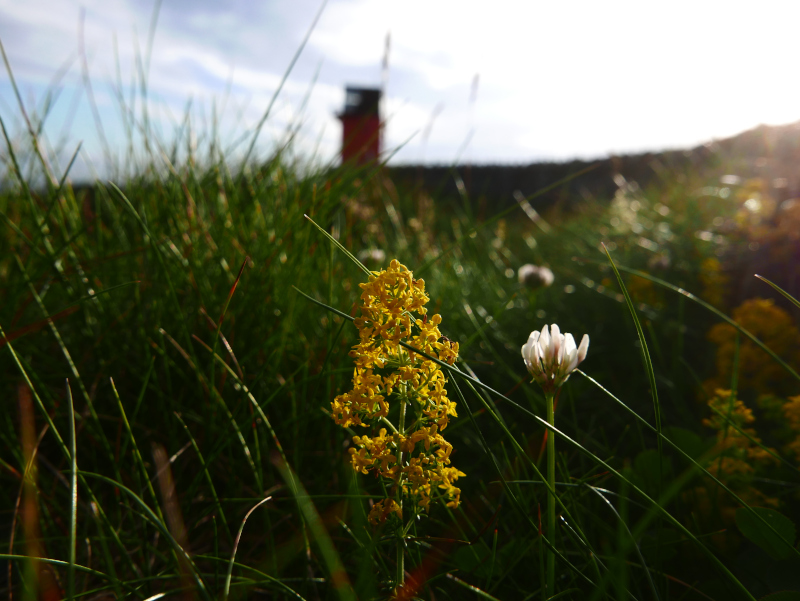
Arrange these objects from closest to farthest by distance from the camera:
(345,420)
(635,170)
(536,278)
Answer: (345,420)
(536,278)
(635,170)

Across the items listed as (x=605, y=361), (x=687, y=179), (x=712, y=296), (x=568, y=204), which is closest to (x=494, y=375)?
(x=605, y=361)

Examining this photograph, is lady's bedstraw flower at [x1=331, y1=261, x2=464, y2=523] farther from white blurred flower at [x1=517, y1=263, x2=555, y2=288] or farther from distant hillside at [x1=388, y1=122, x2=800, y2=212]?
white blurred flower at [x1=517, y1=263, x2=555, y2=288]

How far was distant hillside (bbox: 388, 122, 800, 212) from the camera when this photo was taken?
145 inches

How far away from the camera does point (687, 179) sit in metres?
4.91

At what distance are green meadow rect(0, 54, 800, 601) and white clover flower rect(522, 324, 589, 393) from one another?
2 cm

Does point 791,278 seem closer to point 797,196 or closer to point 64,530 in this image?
point 797,196

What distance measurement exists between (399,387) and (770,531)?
639 millimetres

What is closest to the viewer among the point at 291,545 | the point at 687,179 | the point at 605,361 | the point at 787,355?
the point at 291,545

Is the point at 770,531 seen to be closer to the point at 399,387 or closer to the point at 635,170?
the point at 399,387

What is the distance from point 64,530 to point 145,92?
1455mm

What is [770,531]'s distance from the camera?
79cm

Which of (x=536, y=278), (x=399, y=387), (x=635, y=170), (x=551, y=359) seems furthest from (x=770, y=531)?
(x=635, y=170)

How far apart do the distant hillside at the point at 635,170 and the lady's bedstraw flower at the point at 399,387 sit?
104 centimetres

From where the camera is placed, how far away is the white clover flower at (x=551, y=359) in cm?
75
